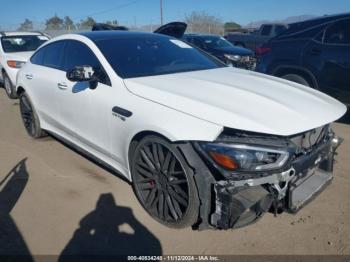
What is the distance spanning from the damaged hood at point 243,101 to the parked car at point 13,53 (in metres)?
6.32

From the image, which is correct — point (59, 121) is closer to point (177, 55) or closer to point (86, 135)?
point (86, 135)

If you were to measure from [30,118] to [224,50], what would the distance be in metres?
8.54

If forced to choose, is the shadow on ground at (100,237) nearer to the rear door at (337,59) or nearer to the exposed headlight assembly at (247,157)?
the exposed headlight assembly at (247,157)

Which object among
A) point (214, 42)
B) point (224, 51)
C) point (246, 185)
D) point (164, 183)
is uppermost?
point (214, 42)

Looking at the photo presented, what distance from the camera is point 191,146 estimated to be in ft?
8.87

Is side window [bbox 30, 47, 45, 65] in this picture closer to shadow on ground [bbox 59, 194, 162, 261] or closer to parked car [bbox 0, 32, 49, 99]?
shadow on ground [bbox 59, 194, 162, 261]

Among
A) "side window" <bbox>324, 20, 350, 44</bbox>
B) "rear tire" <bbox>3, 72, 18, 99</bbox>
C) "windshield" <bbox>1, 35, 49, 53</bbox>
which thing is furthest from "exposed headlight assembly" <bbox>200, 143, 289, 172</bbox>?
"windshield" <bbox>1, 35, 49, 53</bbox>

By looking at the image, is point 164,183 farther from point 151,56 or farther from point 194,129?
point 151,56

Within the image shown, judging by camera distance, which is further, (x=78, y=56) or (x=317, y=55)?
(x=317, y=55)

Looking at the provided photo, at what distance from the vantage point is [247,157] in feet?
8.36

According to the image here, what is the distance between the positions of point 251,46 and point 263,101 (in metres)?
16.9

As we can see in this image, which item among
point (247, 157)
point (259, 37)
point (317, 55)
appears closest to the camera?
point (247, 157)

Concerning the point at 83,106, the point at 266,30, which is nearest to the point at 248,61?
the point at 266,30

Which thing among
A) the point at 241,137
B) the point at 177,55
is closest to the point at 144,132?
the point at 241,137
